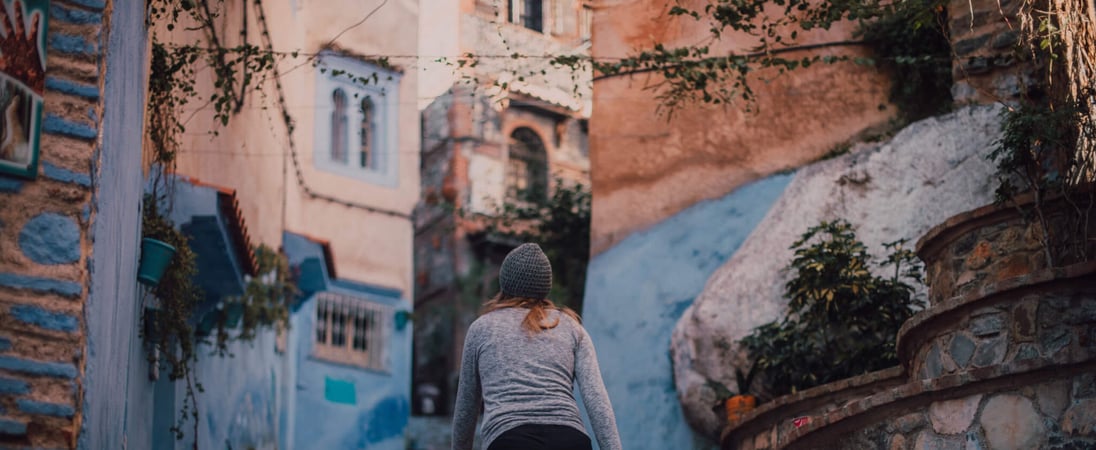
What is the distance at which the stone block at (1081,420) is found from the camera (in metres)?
6.45

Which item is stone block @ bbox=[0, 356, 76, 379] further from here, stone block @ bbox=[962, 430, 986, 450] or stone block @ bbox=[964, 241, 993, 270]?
stone block @ bbox=[964, 241, 993, 270]

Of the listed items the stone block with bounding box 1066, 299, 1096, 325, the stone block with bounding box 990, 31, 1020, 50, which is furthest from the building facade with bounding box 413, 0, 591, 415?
the stone block with bounding box 1066, 299, 1096, 325

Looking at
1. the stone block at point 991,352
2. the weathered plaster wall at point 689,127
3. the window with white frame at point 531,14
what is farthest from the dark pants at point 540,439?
the window with white frame at point 531,14

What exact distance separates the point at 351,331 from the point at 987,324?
47.1 feet

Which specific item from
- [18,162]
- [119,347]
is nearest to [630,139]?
[119,347]

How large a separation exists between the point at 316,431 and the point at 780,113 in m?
8.99

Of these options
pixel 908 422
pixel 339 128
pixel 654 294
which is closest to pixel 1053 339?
pixel 908 422

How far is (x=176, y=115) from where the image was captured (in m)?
9.37

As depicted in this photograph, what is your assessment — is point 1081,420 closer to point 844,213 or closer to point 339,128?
point 844,213

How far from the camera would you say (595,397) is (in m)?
5.86

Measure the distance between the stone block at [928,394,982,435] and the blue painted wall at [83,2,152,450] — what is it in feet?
13.1

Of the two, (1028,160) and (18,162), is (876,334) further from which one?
(18,162)

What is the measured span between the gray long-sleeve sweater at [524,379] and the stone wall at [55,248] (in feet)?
5.42

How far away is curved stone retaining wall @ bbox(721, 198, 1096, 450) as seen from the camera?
659 cm
